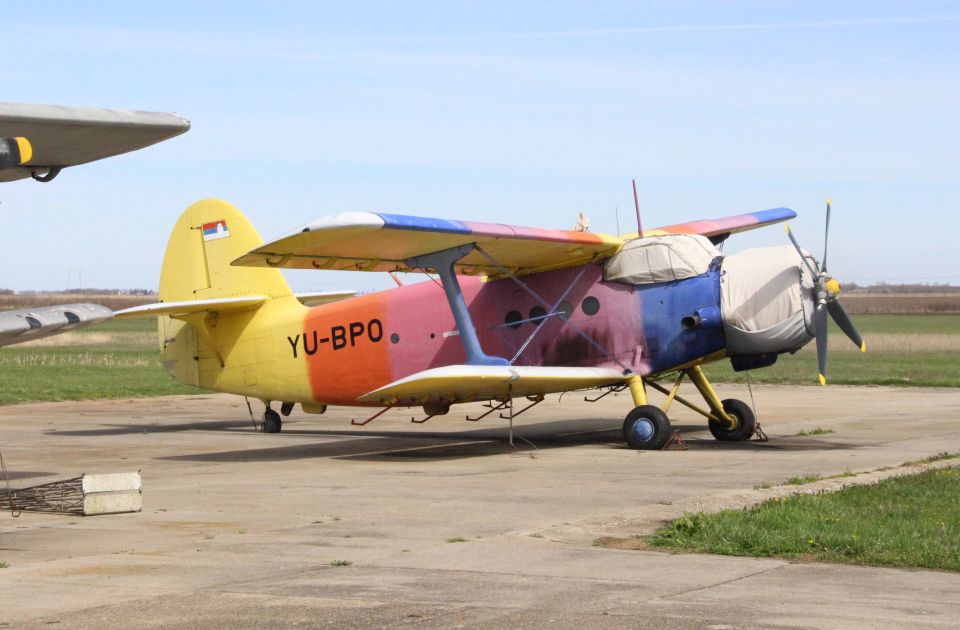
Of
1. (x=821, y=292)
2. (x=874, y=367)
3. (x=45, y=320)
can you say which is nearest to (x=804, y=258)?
(x=821, y=292)

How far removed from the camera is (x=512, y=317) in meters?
18.3

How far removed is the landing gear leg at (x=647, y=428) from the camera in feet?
54.9

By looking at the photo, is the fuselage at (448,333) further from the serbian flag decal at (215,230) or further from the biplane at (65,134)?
the biplane at (65,134)

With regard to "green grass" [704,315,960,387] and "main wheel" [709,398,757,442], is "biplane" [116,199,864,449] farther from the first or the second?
"green grass" [704,315,960,387]

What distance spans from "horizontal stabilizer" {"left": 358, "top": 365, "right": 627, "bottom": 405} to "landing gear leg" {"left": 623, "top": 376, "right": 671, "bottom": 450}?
636 millimetres

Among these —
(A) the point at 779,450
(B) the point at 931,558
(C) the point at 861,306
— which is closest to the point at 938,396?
(A) the point at 779,450

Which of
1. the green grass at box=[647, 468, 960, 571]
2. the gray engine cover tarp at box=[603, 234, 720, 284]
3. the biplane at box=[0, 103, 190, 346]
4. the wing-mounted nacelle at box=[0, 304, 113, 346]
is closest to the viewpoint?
the biplane at box=[0, 103, 190, 346]

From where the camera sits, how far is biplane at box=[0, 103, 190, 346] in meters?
6.80

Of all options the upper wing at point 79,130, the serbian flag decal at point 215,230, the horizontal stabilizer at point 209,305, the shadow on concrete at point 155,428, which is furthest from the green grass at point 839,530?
the shadow on concrete at point 155,428

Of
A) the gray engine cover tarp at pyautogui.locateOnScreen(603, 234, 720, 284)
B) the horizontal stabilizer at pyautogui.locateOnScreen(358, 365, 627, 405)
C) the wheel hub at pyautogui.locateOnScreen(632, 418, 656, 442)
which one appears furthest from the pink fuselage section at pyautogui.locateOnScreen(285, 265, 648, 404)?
the wheel hub at pyautogui.locateOnScreen(632, 418, 656, 442)

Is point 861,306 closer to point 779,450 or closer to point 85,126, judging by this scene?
point 779,450

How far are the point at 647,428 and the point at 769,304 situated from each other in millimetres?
2371

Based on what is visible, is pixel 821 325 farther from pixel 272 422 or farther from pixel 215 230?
pixel 215 230

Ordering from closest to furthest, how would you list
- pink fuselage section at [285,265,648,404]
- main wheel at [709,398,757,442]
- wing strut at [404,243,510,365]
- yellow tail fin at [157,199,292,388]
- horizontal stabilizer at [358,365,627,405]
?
horizontal stabilizer at [358,365,627,405]
wing strut at [404,243,510,365]
pink fuselage section at [285,265,648,404]
main wheel at [709,398,757,442]
yellow tail fin at [157,199,292,388]
